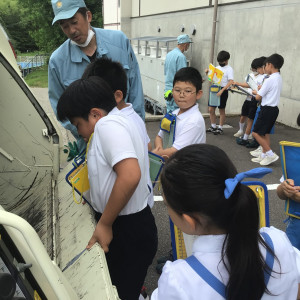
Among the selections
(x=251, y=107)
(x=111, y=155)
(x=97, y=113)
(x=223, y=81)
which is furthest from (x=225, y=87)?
(x=111, y=155)

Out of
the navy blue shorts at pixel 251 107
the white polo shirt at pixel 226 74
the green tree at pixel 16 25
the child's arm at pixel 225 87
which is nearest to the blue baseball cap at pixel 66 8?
the navy blue shorts at pixel 251 107

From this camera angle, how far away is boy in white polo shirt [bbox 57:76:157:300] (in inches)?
53.2

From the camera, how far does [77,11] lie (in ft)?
7.50

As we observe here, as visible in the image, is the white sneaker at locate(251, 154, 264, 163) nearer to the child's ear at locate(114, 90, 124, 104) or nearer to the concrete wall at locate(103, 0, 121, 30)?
the child's ear at locate(114, 90, 124, 104)

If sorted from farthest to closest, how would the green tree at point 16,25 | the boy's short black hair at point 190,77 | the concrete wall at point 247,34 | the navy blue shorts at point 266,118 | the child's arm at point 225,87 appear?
the green tree at point 16,25 → the concrete wall at point 247,34 → the child's arm at point 225,87 → the navy blue shorts at point 266,118 → the boy's short black hair at point 190,77

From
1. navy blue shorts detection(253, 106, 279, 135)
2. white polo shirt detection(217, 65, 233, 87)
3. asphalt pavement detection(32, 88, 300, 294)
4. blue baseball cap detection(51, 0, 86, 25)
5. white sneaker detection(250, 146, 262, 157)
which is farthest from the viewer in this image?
white polo shirt detection(217, 65, 233, 87)

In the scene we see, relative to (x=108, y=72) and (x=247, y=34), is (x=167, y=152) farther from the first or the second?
(x=247, y=34)

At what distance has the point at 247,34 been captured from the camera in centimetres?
780

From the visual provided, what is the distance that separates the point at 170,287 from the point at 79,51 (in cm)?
206

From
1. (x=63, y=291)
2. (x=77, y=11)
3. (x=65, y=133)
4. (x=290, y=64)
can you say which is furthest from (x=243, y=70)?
(x=63, y=291)

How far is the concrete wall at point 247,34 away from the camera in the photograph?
647cm

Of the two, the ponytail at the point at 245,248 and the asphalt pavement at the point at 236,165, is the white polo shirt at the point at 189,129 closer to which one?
the asphalt pavement at the point at 236,165

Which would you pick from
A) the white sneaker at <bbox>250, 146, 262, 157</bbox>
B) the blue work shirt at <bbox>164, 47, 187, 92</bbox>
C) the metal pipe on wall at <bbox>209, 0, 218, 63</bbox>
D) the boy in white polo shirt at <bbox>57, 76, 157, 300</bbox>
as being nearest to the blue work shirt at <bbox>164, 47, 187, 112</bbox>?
the blue work shirt at <bbox>164, 47, 187, 92</bbox>

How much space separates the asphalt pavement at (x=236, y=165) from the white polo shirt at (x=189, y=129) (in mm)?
1073
